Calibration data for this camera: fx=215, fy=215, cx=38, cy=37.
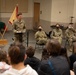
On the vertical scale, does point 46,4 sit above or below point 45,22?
above

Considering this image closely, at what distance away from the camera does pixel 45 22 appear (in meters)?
15.2

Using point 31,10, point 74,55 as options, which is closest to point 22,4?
point 31,10

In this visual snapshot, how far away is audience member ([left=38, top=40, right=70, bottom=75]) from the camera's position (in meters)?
2.75

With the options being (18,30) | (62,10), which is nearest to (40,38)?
(18,30)

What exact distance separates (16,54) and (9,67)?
0.18 m

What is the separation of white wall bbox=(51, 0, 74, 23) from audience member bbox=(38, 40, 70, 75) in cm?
1145

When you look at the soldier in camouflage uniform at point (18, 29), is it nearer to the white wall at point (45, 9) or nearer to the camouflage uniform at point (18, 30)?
the camouflage uniform at point (18, 30)

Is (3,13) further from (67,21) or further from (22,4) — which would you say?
(67,21)

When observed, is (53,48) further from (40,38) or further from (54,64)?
(40,38)

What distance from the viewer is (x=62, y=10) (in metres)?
14.3

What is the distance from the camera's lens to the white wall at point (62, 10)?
46.5 feet

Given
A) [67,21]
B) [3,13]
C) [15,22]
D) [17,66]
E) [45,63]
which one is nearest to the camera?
[17,66]

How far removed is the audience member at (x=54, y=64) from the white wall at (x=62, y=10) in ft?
37.6

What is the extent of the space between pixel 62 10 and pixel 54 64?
466 inches
